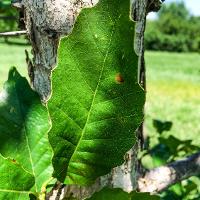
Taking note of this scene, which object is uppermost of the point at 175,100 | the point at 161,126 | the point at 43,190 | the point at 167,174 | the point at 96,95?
the point at 96,95

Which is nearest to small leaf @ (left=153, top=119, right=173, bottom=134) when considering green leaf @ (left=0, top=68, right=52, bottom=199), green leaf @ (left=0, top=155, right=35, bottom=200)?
green leaf @ (left=0, top=68, right=52, bottom=199)

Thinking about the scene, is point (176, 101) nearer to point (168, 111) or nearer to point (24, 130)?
point (168, 111)

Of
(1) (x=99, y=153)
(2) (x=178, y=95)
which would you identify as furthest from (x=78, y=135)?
(2) (x=178, y=95)

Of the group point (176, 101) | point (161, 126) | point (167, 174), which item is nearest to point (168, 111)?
point (176, 101)

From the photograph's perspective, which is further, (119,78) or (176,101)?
(176,101)

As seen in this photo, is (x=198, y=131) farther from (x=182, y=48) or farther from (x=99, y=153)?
(x=182, y=48)

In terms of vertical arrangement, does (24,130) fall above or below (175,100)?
above

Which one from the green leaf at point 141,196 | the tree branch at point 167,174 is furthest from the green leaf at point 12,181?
the tree branch at point 167,174
